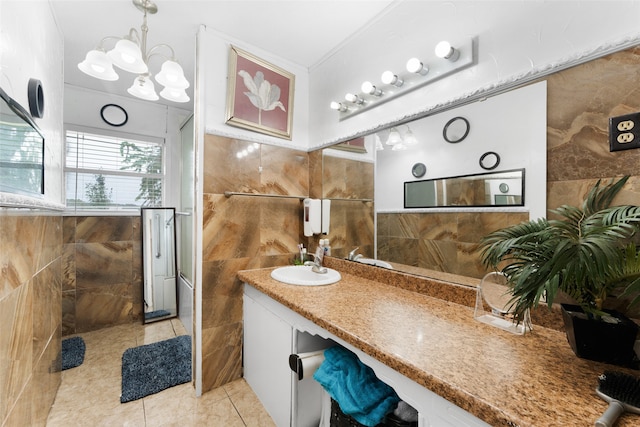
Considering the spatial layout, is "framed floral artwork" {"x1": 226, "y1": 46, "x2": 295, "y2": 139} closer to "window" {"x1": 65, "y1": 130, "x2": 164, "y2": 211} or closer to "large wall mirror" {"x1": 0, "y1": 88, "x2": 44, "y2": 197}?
"large wall mirror" {"x1": 0, "y1": 88, "x2": 44, "y2": 197}

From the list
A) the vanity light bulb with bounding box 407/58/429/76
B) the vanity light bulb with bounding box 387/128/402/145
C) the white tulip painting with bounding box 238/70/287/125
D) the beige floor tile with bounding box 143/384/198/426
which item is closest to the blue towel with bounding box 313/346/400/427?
the beige floor tile with bounding box 143/384/198/426

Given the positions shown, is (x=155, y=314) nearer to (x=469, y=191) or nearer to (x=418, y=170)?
(x=418, y=170)

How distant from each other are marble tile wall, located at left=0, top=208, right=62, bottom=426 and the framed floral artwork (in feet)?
4.05

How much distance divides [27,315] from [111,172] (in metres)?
2.23

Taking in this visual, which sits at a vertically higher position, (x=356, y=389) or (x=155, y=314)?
(x=356, y=389)

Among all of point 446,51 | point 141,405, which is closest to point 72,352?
point 141,405

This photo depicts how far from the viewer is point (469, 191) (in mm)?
1281

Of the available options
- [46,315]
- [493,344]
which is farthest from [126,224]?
[493,344]

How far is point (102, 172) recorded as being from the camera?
2836mm

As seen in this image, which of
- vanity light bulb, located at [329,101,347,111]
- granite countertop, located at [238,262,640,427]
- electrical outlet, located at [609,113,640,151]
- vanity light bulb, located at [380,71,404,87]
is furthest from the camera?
vanity light bulb, located at [329,101,347,111]

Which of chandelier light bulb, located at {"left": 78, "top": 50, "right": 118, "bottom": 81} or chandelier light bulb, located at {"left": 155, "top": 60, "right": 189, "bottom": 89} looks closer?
chandelier light bulb, located at {"left": 78, "top": 50, "right": 118, "bottom": 81}

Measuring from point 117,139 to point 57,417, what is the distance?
99.1 inches

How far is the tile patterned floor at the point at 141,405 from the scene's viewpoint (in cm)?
159

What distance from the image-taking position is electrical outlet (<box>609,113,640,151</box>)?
845mm
